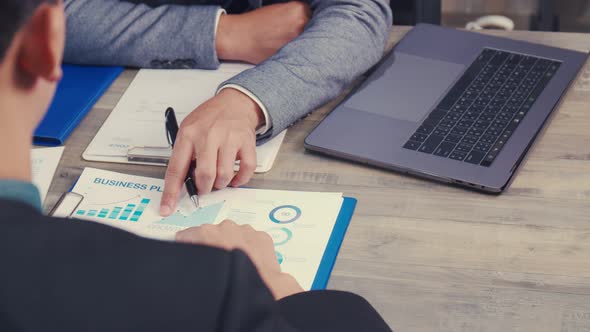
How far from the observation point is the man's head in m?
0.52

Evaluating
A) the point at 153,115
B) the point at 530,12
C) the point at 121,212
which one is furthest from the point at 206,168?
the point at 530,12

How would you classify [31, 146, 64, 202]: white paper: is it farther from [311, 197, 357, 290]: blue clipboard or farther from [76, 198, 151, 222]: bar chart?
[311, 197, 357, 290]: blue clipboard

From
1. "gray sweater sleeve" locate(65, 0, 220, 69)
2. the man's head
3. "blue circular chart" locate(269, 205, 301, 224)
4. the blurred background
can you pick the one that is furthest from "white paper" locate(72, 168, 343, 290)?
the blurred background

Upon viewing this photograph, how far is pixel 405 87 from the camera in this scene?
1.24 m

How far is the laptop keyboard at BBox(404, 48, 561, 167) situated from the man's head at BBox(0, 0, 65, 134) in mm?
640

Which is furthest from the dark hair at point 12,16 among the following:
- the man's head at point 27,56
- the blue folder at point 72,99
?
the blue folder at point 72,99

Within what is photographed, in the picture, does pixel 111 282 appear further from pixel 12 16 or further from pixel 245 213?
pixel 245 213

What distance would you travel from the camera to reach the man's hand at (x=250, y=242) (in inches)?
35.6

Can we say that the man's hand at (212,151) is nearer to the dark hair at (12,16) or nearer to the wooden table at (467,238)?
the wooden table at (467,238)

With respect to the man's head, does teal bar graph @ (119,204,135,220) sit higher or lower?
lower

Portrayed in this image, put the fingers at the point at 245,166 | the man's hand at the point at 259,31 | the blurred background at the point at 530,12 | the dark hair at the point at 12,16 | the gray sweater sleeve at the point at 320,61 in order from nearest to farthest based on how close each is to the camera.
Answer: the dark hair at the point at 12,16, the fingers at the point at 245,166, the gray sweater sleeve at the point at 320,61, the man's hand at the point at 259,31, the blurred background at the point at 530,12

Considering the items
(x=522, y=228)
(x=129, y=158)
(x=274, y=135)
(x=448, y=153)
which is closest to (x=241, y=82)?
(x=274, y=135)

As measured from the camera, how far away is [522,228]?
0.98 meters

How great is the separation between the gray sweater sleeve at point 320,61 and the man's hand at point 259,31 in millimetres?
44
